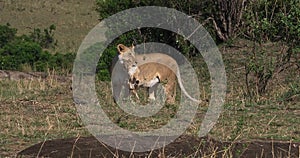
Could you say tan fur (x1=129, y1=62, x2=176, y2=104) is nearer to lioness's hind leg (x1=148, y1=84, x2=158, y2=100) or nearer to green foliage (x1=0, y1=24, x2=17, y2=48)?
lioness's hind leg (x1=148, y1=84, x2=158, y2=100)

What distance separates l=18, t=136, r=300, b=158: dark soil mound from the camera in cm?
683

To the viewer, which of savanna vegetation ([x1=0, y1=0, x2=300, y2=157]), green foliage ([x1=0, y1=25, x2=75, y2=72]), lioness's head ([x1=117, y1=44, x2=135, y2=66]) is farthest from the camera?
green foliage ([x1=0, y1=25, x2=75, y2=72])

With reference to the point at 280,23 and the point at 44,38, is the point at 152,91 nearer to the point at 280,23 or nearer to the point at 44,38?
the point at 280,23

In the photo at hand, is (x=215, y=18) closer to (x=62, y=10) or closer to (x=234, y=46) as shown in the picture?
(x=234, y=46)

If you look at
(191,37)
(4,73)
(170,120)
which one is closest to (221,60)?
(191,37)

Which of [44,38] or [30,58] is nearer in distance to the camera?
[30,58]

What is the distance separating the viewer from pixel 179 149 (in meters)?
7.12

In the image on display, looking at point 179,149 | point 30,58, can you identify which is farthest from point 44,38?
point 179,149

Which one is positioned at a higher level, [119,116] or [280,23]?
[280,23]

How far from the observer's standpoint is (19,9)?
34156mm

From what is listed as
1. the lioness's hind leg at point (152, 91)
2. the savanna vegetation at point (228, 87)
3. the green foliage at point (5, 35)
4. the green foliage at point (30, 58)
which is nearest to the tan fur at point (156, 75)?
the lioness's hind leg at point (152, 91)

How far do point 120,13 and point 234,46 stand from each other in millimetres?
3220

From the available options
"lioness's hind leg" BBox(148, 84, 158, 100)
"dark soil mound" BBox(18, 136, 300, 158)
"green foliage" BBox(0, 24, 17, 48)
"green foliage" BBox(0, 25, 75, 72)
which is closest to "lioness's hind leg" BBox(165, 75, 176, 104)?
"lioness's hind leg" BBox(148, 84, 158, 100)

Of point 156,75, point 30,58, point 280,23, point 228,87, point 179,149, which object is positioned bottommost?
point 179,149
